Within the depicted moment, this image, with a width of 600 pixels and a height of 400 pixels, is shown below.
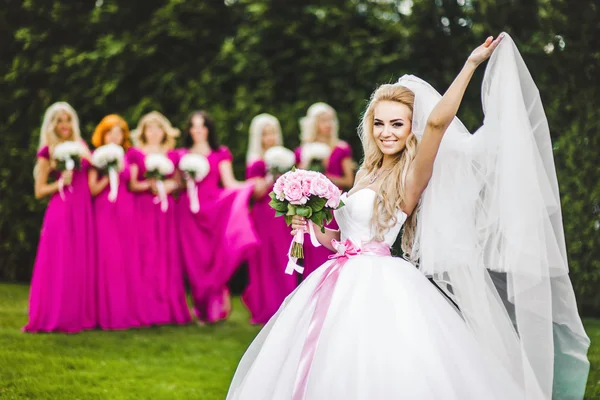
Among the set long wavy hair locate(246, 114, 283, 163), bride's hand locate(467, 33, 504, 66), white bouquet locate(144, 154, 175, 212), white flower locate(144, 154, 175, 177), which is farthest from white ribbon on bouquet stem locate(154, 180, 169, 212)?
bride's hand locate(467, 33, 504, 66)

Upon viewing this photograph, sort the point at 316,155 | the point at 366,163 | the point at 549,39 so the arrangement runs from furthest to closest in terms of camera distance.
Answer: the point at 316,155, the point at 549,39, the point at 366,163

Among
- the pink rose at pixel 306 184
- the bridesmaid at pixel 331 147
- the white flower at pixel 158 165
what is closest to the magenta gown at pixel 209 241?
the white flower at pixel 158 165

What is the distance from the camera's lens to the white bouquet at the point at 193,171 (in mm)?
8781

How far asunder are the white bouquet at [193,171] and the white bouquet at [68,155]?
1263mm

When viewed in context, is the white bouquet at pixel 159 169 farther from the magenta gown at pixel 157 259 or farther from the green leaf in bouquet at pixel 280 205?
the green leaf in bouquet at pixel 280 205

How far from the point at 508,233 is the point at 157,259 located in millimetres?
5781

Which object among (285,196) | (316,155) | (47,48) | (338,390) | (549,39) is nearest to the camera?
(338,390)

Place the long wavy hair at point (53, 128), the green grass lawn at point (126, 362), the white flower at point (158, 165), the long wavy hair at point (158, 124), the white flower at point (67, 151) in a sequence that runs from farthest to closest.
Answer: the long wavy hair at point (158, 124) < the white flower at point (158, 165) < the long wavy hair at point (53, 128) < the white flower at point (67, 151) < the green grass lawn at point (126, 362)

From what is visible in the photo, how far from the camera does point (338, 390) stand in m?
3.38

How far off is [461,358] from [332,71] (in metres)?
7.97

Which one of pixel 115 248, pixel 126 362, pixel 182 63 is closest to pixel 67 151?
pixel 115 248

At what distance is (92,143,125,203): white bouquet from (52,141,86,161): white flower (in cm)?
25

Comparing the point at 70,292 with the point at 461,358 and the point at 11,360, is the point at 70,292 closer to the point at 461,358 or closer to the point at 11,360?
the point at 11,360

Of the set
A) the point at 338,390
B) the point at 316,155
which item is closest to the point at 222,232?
the point at 316,155
